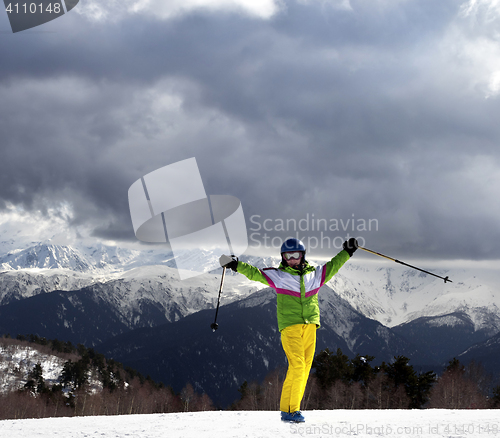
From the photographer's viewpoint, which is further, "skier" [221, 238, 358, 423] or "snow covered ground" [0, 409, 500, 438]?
"skier" [221, 238, 358, 423]

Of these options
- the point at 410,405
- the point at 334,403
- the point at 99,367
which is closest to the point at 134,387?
the point at 99,367

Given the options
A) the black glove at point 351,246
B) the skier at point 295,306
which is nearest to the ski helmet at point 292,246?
the skier at point 295,306

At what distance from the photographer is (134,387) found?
83.6 metres

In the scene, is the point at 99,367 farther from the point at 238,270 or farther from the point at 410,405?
the point at 238,270

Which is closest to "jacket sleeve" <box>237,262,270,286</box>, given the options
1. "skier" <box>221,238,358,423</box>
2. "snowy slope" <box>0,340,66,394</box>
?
"skier" <box>221,238,358,423</box>

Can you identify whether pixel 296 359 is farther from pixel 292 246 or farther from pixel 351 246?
pixel 351 246

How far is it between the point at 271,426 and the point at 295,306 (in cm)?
210

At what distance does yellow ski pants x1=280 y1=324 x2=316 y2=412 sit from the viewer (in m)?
7.78

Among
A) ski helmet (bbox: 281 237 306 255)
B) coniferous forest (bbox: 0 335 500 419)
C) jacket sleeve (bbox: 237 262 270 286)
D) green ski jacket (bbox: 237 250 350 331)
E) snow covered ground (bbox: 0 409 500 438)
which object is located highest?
ski helmet (bbox: 281 237 306 255)

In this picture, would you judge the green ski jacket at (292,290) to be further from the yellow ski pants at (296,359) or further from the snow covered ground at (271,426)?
the snow covered ground at (271,426)

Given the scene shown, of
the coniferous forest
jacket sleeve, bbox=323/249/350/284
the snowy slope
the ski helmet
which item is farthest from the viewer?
the snowy slope

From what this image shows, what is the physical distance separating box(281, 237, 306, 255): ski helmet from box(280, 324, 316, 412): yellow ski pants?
1.42 m

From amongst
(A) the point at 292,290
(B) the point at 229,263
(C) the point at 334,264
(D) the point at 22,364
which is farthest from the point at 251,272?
(D) the point at 22,364

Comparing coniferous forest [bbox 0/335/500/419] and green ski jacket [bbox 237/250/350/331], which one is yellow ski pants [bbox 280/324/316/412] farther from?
coniferous forest [bbox 0/335/500/419]
